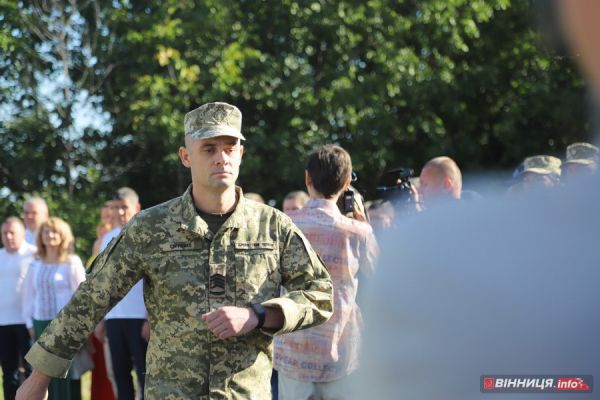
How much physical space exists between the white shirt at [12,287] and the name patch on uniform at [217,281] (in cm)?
527

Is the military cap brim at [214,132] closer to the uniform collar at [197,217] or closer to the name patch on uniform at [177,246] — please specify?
the uniform collar at [197,217]

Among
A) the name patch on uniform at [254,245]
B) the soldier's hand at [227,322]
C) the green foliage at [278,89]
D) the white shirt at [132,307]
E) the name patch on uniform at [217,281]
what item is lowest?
the white shirt at [132,307]

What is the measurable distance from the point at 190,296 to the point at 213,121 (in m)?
0.69

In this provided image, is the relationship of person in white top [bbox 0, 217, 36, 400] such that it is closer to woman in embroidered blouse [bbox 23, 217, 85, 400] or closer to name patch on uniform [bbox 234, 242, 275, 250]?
woman in embroidered blouse [bbox 23, 217, 85, 400]

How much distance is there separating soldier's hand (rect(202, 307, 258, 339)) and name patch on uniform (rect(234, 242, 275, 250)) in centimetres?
36

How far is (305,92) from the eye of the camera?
16297 mm

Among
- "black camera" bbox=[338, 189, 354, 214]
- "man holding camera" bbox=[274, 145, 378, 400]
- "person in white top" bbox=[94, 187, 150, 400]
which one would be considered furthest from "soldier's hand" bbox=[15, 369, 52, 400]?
"person in white top" bbox=[94, 187, 150, 400]

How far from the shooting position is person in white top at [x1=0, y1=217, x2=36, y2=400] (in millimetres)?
7551

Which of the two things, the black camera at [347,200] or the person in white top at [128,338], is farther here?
the person in white top at [128,338]

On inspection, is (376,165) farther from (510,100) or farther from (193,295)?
(193,295)

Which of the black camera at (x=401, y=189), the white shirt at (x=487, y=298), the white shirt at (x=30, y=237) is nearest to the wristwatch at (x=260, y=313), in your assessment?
the white shirt at (x=487, y=298)

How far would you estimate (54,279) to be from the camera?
275 inches

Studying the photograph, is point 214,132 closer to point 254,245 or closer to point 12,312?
point 254,245

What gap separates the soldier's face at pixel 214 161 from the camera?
2961 mm
